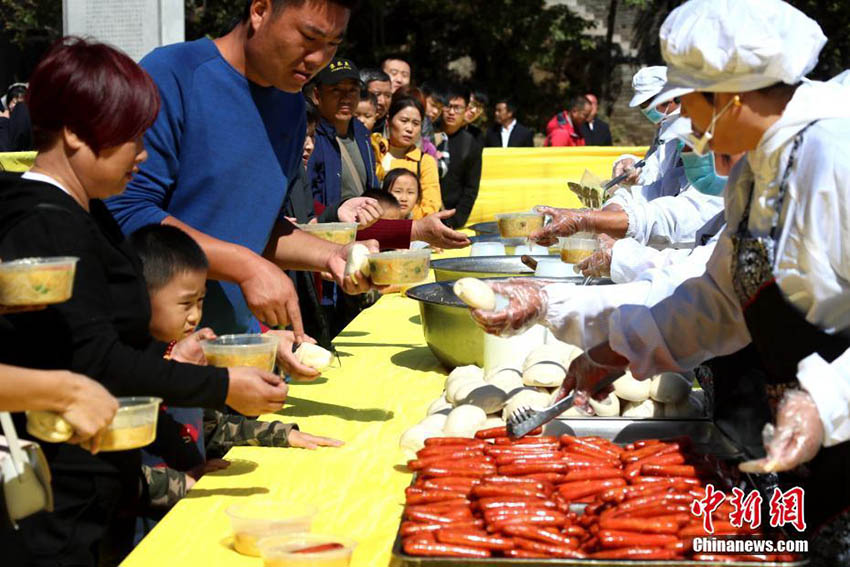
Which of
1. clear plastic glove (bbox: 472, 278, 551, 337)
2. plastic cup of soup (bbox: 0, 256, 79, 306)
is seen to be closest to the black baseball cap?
clear plastic glove (bbox: 472, 278, 551, 337)

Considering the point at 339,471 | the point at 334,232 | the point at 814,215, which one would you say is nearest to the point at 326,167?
the point at 334,232

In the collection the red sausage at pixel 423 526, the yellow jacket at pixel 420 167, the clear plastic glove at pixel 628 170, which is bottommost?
the yellow jacket at pixel 420 167

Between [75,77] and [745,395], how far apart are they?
1838 millimetres

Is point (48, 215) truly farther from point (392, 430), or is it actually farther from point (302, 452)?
point (392, 430)

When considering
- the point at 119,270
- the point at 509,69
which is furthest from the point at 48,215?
the point at 509,69

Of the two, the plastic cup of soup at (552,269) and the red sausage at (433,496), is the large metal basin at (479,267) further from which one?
the red sausage at (433,496)

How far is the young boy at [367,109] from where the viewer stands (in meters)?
8.39

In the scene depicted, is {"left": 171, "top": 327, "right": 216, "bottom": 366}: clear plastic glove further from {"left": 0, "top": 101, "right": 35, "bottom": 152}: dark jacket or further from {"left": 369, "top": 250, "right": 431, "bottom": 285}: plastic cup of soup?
{"left": 0, "top": 101, "right": 35, "bottom": 152}: dark jacket

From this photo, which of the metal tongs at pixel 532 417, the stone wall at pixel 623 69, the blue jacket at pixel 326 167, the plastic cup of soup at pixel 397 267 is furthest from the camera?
the stone wall at pixel 623 69

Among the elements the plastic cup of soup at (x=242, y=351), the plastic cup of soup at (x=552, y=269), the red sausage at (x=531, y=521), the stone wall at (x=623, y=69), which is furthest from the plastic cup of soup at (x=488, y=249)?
the stone wall at (x=623, y=69)

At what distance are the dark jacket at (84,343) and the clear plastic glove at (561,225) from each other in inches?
88.3

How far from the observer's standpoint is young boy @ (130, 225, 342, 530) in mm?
2861

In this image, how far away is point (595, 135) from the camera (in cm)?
1517

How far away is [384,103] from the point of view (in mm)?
9188
